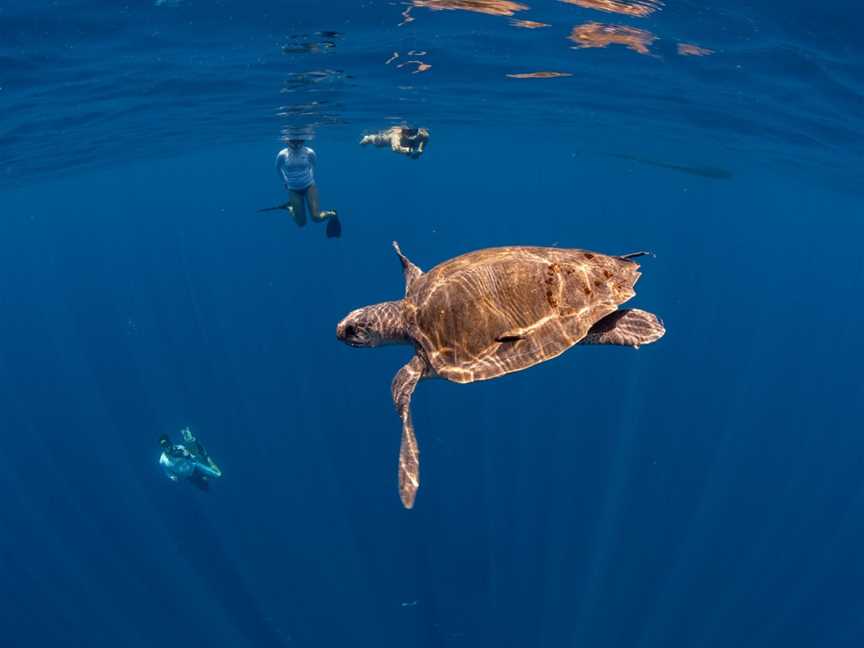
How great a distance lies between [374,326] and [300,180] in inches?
389

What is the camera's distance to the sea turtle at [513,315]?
6281 millimetres

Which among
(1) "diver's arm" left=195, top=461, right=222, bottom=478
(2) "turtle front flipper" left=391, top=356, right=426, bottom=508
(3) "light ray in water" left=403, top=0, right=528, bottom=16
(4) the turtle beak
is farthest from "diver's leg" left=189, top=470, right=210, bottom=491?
(3) "light ray in water" left=403, top=0, right=528, bottom=16

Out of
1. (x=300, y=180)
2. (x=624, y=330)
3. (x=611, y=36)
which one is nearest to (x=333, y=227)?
(x=300, y=180)

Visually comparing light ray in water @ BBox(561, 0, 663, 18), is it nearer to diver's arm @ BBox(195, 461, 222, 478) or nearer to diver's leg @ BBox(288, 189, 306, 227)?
diver's leg @ BBox(288, 189, 306, 227)

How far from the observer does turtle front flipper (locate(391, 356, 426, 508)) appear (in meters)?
5.71

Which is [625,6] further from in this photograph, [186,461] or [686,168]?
[686,168]

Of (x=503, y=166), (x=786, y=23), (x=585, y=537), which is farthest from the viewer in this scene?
(x=503, y=166)

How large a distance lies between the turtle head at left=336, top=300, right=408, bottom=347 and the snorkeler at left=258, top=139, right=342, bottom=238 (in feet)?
28.6

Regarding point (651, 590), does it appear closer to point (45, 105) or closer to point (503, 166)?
point (45, 105)

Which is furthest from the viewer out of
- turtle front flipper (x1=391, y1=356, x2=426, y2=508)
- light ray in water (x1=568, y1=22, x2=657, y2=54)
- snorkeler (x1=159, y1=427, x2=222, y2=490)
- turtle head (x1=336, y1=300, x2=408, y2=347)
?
snorkeler (x1=159, y1=427, x2=222, y2=490)

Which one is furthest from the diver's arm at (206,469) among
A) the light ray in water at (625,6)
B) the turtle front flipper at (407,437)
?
the light ray in water at (625,6)

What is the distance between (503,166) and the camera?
58.9 metres

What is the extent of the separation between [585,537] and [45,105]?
20978mm

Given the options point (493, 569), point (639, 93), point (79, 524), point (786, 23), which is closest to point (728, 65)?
point (786, 23)
